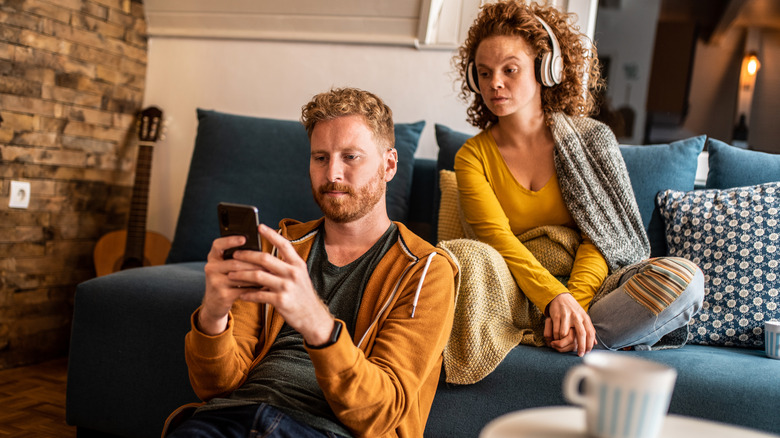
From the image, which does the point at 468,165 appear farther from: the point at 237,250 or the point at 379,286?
the point at 237,250

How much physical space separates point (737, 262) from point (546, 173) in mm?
509

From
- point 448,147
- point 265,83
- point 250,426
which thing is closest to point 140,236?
point 265,83

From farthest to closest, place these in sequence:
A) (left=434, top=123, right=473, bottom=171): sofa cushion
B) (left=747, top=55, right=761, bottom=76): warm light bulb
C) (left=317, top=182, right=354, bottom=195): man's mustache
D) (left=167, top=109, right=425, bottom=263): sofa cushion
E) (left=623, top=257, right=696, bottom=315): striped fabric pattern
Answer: (left=747, top=55, right=761, bottom=76): warm light bulb
(left=167, top=109, right=425, bottom=263): sofa cushion
(left=434, top=123, right=473, bottom=171): sofa cushion
(left=623, top=257, right=696, bottom=315): striped fabric pattern
(left=317, top=182, right=354, bottom=195): man's mustache

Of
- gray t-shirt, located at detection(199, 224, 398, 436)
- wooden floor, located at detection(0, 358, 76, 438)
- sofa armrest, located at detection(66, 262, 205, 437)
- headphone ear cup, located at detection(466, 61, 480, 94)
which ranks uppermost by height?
headphone ear cup, located at detection(466, 61, 480, 94)

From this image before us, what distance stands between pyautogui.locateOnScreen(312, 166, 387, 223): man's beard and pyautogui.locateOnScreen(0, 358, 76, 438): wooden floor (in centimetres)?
120

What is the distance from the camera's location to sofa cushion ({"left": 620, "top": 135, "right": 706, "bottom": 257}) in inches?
71.8

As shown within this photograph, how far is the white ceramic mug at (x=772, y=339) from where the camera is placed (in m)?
1.40

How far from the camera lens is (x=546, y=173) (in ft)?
5.45

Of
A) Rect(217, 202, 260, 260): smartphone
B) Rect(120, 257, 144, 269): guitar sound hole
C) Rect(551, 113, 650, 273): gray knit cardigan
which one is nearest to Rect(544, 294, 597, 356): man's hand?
Rect(551, 113, 650, 273): gray knit cardigan

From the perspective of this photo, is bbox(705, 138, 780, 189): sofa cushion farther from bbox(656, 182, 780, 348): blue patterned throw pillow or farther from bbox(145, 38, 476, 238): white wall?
bbox(145, 38, 476, 238): white wall

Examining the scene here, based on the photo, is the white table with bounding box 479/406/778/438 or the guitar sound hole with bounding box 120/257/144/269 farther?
the guitar sound hole with bounding box 120/257/144/269

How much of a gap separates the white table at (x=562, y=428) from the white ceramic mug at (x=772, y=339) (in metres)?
0.85

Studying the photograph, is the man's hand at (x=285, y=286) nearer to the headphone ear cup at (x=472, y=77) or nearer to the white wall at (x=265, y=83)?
the headphone ear cup at (x=472, y=77)

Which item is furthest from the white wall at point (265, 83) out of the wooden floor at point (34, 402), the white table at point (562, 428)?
the white table at point (562, 428)
